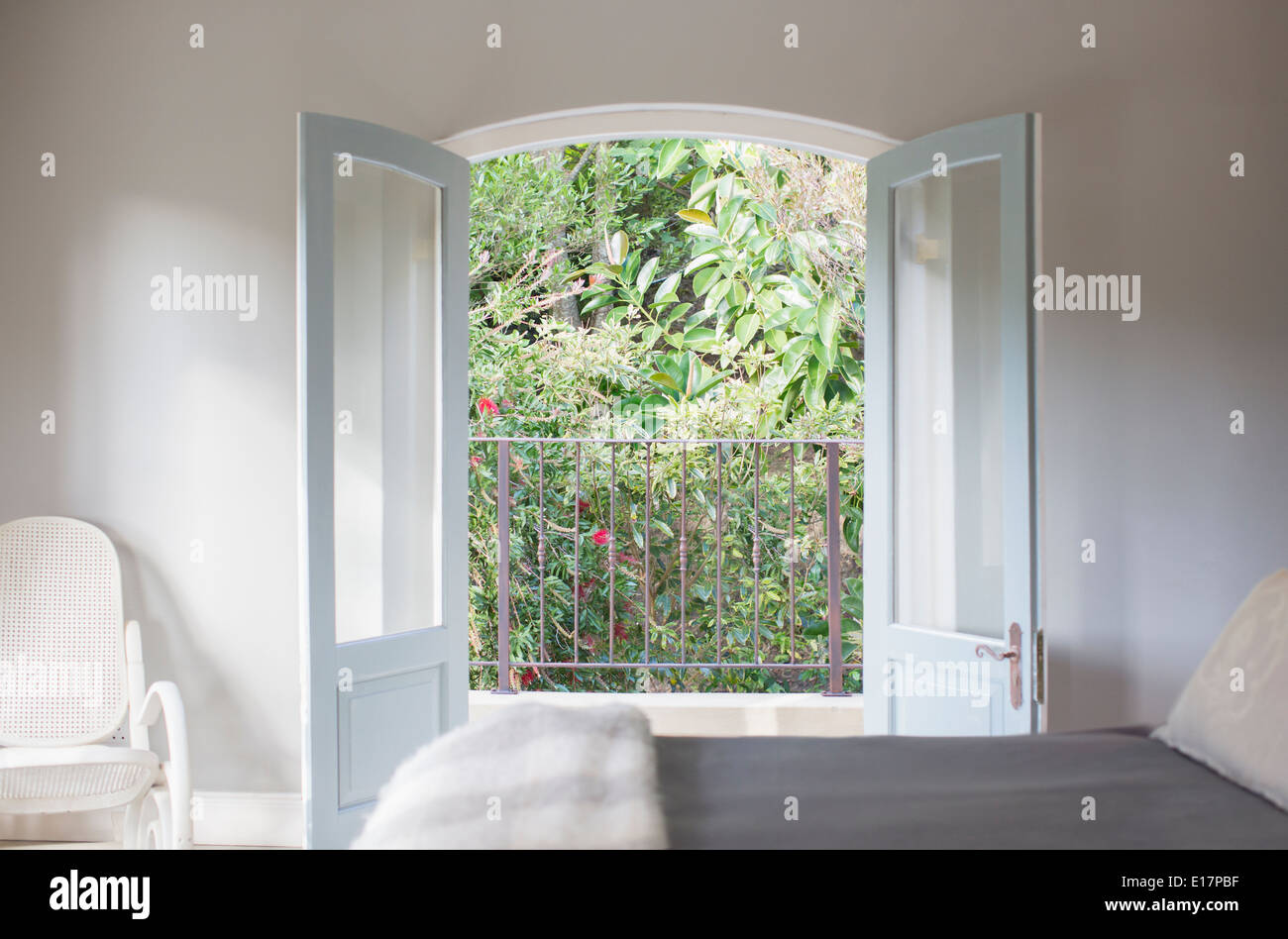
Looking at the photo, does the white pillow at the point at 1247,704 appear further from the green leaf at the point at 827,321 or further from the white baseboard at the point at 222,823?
the green leaf at the point at 827,321

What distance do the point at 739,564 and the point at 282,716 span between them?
2237 millimetres

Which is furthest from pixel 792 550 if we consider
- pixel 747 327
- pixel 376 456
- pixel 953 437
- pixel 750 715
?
pixel 376 456

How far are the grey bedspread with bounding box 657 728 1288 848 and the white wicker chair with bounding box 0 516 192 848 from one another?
1.76 m

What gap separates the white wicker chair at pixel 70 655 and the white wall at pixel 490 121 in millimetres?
200

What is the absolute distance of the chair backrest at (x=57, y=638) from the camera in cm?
258

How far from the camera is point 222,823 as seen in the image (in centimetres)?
284

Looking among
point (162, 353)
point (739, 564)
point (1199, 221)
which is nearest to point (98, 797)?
point (162, 353)

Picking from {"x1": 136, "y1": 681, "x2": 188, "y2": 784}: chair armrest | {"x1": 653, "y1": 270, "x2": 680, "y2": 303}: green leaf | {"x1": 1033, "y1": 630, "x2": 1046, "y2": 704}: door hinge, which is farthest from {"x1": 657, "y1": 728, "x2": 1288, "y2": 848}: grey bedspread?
{"x1": 653, "y1": 270, "x2": 680, "y2": 303}: green leaf

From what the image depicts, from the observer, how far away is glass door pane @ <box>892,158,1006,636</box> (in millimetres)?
2410

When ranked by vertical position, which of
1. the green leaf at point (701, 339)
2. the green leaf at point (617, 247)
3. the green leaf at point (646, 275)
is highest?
the green leaf at point (617, 247)

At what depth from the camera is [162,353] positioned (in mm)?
2867

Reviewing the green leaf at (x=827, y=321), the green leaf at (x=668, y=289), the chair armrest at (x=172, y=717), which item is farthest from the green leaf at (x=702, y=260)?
the chair armrest at (x=172, y=717)

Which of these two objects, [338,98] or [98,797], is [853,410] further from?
[98,797]

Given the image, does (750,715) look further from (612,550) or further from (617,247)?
(617,247)
